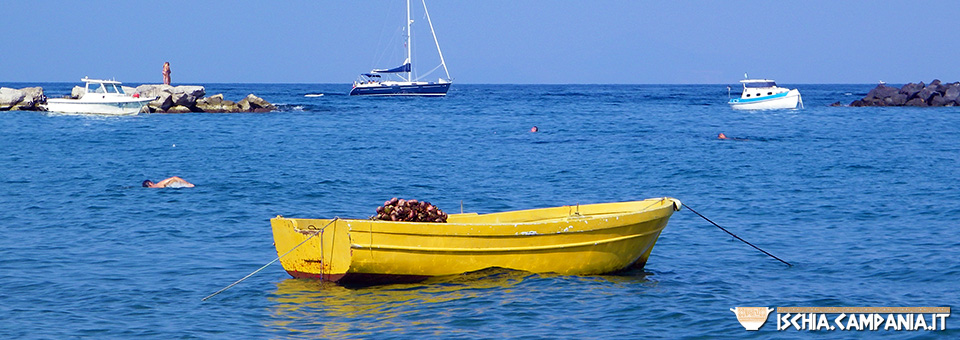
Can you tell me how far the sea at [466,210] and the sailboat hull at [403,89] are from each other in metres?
67.1

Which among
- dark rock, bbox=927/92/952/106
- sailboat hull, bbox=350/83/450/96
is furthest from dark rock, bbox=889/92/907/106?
sailboat hull, bbox=350/83/450/96

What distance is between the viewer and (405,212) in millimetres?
12352

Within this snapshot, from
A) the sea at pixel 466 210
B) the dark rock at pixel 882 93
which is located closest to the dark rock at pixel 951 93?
the dark rock at pixel 882 93

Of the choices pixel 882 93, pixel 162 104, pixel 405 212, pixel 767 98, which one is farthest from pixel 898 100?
pixel 405 212

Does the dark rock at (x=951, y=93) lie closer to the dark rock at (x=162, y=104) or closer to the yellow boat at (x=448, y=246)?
the dark rock at (x=162, y=104)

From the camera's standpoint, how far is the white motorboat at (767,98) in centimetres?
7031

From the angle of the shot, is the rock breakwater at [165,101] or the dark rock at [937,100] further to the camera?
the dark rock at [937,100]

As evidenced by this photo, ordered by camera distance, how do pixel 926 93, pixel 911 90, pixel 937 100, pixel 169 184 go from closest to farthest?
pixel 169 184 → pixel 937 100 → pixel 926 93 → pixel 911 90

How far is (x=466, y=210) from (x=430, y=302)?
872 centimetres

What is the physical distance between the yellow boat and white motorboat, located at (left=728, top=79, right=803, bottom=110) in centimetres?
6108

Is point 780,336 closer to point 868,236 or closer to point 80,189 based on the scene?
point 868,236

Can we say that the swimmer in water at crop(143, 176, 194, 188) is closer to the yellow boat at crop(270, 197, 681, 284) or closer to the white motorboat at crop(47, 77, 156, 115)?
the yellow boat at crop(270, 197, 681, 284)

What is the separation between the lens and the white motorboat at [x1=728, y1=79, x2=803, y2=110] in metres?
70.3

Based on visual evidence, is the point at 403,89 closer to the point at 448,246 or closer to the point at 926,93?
the point at 926,93
